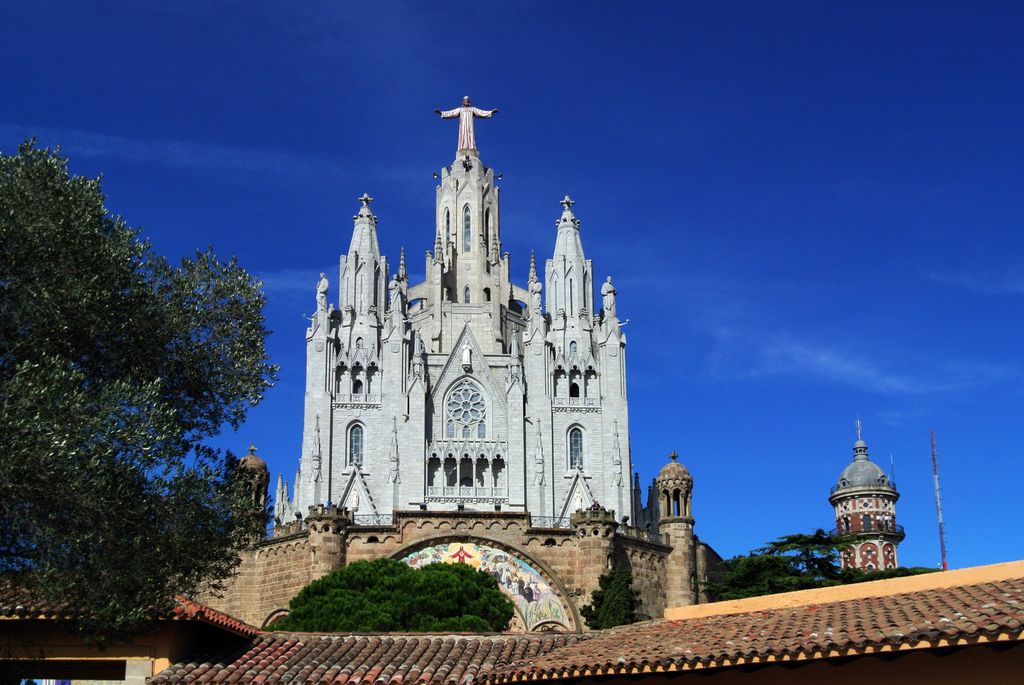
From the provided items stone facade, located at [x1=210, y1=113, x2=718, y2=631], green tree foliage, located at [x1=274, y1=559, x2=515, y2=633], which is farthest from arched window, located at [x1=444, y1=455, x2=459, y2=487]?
green tree foliage, located at [x1=274, y1=559, x2=515, y2=633]

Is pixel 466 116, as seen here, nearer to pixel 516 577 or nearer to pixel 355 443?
pixel 355 443

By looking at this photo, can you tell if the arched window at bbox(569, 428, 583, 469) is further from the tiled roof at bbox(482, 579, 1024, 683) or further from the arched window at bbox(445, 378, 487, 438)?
the tiled roof at bbox(482, 579, 1024, 683)

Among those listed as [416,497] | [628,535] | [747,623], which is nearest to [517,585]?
[628,535]

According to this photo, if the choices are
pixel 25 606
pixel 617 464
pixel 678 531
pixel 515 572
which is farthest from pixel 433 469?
pixel 25 606

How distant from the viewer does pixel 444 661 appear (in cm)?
2009

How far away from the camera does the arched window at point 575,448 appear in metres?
66.8

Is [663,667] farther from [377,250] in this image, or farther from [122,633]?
[377,250]

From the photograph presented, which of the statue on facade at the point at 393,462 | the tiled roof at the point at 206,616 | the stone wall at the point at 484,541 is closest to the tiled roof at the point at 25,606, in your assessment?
the tiled roof at the point at 206,616

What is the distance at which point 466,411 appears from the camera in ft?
225

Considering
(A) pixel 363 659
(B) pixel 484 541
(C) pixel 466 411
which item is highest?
(C) pixel 466 411

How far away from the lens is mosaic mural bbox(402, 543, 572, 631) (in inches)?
1793

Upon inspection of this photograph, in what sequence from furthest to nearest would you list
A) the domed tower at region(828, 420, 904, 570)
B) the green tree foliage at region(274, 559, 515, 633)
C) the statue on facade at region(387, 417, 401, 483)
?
the domed tower at region(828, 420, 904, 570) → the statue on facade at region(387, 417, 401, 483) → the green tree foliage at region(274, 559, 515, 633)

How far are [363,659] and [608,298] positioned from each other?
5330 cm

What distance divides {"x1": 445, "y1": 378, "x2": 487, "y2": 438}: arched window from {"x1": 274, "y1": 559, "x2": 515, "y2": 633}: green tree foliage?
24.0m
